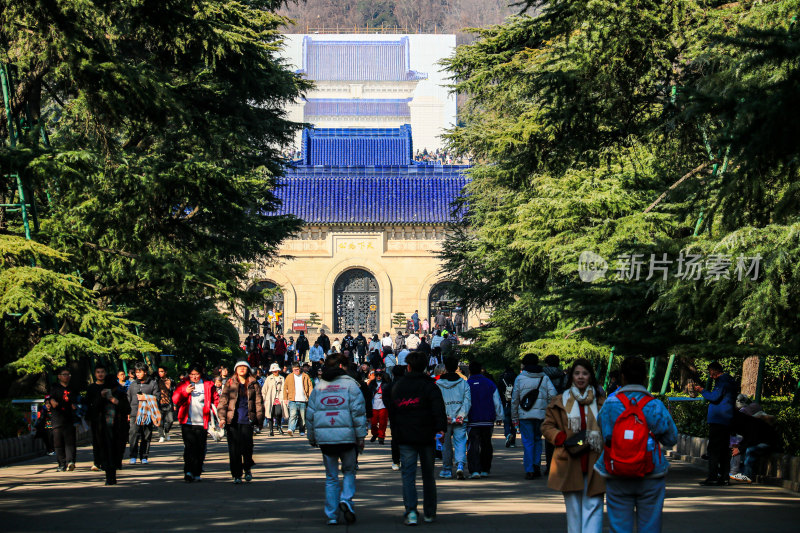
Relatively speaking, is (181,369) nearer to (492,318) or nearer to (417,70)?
(492,318)

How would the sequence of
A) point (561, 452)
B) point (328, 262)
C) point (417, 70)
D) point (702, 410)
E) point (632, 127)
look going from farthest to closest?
point (417, 70), point (328, 262), point (702, 410), point (632, 127), point (561, 452)

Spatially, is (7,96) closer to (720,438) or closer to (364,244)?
(720,438)

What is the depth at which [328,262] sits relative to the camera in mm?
50219

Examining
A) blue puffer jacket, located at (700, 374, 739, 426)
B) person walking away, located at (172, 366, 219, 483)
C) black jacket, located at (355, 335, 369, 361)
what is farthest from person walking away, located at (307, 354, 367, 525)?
black jacket, located at (355, 335, 369, 361)

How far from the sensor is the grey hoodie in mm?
12148

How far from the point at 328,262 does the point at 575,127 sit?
36593 mm

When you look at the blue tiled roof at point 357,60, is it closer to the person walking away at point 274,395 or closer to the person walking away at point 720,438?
the person walking away at point 274,395

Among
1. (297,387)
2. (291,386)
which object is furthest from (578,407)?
(291,386)

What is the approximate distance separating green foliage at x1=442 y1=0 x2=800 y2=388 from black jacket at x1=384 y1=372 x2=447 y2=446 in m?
3.20

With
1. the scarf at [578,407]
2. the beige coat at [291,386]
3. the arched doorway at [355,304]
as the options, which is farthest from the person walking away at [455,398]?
the arched doorway at [355,304]

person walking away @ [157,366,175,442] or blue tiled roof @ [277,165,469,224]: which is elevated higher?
blue tiled roof @ [277,165,469,224]

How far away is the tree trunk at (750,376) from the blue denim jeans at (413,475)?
9.92 meters

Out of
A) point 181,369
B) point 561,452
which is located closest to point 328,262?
point 181,369

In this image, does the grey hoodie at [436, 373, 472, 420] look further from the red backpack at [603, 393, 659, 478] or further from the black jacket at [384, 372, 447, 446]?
the red backpack at [603, 393, 659, 478]
